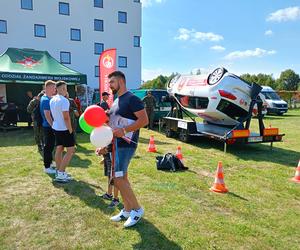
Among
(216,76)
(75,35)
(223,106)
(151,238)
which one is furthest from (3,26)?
(151,238)

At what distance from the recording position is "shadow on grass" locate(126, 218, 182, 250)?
355 cm

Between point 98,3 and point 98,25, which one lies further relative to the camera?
point 98,25

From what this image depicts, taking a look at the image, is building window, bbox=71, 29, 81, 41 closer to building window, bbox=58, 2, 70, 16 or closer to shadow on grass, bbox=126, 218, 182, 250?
building window, bbox=58, 2, 70, 16

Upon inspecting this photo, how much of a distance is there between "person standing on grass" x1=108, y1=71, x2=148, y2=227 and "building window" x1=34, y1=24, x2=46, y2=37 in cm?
3118

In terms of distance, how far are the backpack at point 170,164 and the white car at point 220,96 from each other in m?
2.85

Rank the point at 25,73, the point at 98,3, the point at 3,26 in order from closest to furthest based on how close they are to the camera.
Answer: the point at 25,73 < the point at 3,26 < the point at 98,3

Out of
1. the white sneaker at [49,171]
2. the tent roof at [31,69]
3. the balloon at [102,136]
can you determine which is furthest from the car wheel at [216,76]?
the tent roof at [31,69]

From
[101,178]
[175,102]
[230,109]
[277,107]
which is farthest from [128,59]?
[101,178]

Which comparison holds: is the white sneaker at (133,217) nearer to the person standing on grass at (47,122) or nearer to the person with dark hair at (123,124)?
the person with dark hair at (123,124)

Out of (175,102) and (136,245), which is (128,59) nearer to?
(175,102)

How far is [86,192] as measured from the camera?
212 inches

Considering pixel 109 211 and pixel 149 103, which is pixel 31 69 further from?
pixel 109 211

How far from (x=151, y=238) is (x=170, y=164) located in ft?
10.4

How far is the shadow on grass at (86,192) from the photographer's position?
4754 millimetres
